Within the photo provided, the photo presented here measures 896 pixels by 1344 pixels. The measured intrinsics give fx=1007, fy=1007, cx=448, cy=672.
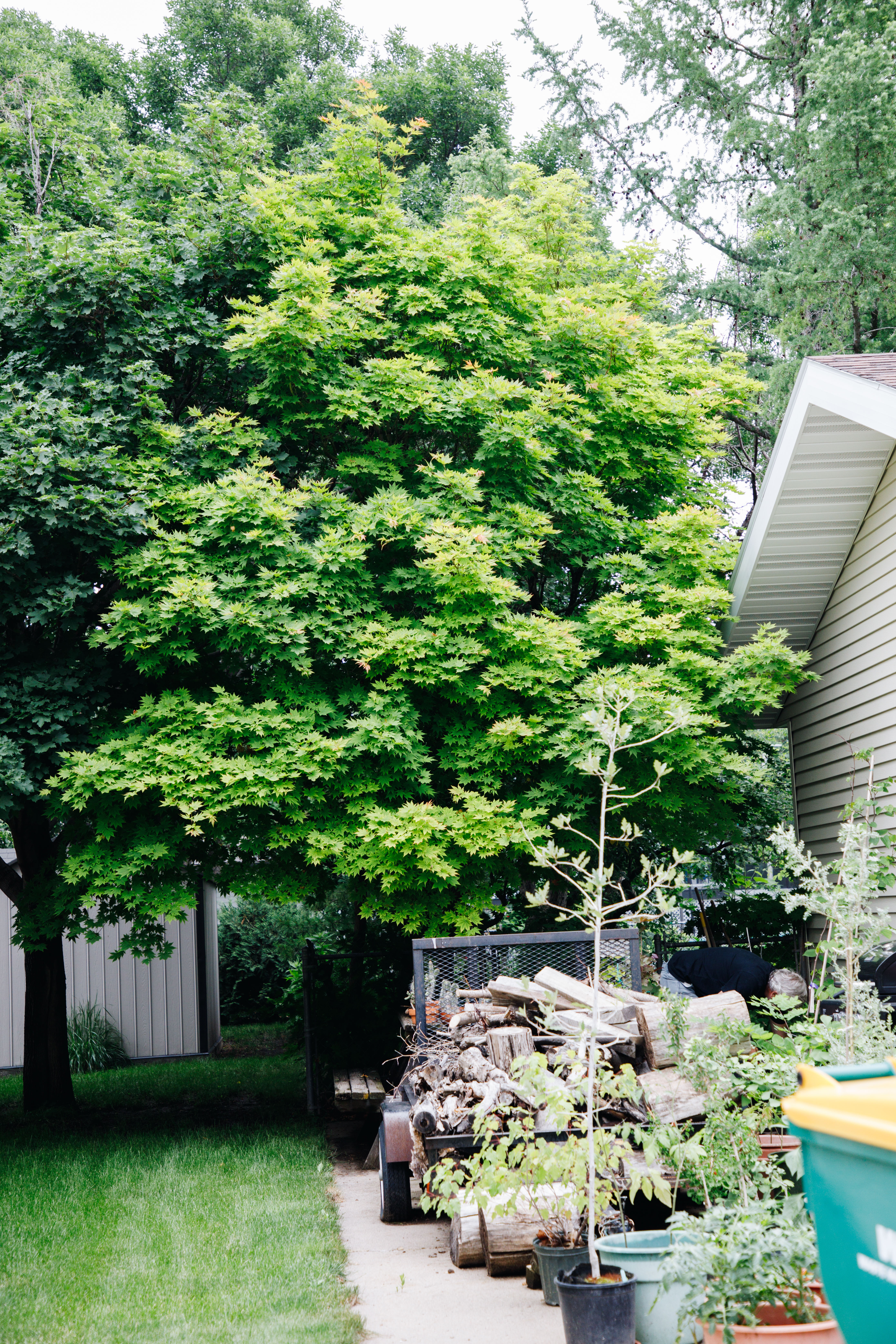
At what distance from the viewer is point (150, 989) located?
13.0 metres

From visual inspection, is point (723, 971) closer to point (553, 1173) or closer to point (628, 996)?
point (628, 996)

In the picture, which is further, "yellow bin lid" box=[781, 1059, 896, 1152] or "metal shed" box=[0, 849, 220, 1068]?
"metal shed" box=[0, 849, 220, 1068]

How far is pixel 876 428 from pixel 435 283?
4.42 m

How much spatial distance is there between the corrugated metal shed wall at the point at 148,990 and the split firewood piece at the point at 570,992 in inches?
313

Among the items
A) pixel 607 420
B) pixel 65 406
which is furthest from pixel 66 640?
pixel 607 420

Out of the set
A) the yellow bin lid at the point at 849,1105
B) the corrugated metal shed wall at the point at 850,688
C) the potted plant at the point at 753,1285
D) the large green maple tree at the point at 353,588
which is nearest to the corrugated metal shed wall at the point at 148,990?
the large green maple tree at the point at 353,588

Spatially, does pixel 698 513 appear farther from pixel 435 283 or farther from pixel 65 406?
pixel 65 406

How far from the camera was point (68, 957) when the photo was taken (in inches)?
501

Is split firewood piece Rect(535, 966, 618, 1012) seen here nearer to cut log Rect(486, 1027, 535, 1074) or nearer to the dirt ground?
cut log Rect(486, 1027, 535, 1074)

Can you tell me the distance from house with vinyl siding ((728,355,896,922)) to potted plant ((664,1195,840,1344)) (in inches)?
181

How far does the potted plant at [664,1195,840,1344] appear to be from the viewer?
2648 mm

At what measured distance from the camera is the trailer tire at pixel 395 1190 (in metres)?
5.60

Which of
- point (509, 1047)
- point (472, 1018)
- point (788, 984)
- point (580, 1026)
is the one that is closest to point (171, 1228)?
point (472, 1018)

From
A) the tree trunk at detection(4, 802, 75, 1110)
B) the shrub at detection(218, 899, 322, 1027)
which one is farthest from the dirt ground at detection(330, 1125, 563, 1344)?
the shrub at detection(218, 899, 322, 1027)
